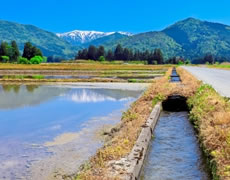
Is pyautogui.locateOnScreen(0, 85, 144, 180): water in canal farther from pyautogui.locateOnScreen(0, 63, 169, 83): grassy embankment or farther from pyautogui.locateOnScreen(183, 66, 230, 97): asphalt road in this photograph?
pyautogui.locateOnScreen(0, 63, 169, 83): grassy embankment

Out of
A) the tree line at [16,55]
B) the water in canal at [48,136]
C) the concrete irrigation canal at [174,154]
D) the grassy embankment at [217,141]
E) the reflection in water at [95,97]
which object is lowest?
the reflection in water at [95,97]

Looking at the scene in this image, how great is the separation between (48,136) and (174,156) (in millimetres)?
5266

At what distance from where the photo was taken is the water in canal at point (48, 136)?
843 centimetres

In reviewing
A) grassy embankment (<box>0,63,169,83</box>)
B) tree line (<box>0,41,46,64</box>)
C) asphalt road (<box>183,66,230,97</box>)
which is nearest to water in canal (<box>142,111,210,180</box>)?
asphalt road (<box>183,66,230,97</box>)

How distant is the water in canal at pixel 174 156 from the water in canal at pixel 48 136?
79.4 inches

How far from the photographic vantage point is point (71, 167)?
8391 millimetres

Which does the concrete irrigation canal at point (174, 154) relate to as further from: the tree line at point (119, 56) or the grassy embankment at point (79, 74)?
the tree line at point (119, 56)

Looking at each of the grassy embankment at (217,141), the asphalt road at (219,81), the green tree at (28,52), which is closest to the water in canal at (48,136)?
the grassy embankment at (217,141)

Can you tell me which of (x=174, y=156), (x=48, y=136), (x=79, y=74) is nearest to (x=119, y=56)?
(x=79, y=74)

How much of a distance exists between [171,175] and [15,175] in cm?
389

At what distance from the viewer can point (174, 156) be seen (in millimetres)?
8969

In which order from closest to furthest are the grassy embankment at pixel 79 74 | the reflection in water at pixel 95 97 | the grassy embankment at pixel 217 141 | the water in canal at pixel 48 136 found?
the grassy embankment at pixel 217 141 < the water in canal at pixel 48 136 < the reflection in water at pixel 95 97 < the grassy embankment at pixel 79 74

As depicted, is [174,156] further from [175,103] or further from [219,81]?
[219,81]

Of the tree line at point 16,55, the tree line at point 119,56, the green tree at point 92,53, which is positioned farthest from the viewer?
the tree line at point 119,56
